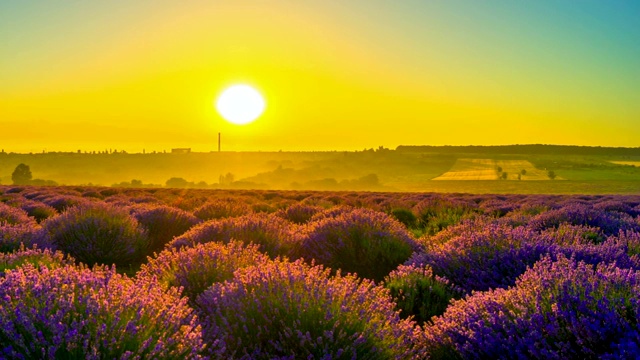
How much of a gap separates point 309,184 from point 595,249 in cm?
18486

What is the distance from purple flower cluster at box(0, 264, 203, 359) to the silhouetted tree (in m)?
152

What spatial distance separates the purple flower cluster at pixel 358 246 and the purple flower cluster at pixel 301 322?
333 cm

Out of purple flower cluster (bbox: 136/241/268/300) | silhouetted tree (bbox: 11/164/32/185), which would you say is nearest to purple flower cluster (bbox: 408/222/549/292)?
purple flower cluster (bbox: 136/241/268/300)

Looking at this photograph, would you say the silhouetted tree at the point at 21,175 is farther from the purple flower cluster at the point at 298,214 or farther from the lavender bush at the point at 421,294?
the lavender bush at the point at 421,294

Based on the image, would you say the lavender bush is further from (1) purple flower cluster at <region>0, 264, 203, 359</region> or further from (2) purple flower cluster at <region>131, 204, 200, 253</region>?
(2) purple flower cluster at <region>131, 204, 200, 253</region>

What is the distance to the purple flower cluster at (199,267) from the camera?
4848mm

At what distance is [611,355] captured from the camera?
261cm

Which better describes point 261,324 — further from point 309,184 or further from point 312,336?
point 309,184

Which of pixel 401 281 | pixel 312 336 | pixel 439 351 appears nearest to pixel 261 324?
pixel 312 336

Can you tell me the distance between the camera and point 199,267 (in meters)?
5.02

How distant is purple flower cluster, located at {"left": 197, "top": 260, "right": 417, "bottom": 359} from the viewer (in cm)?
309

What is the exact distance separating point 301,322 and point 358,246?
14.1 ft

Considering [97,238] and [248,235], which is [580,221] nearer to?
[248,235]

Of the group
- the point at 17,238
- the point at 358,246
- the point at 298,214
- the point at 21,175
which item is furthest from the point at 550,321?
the point at 21,175
